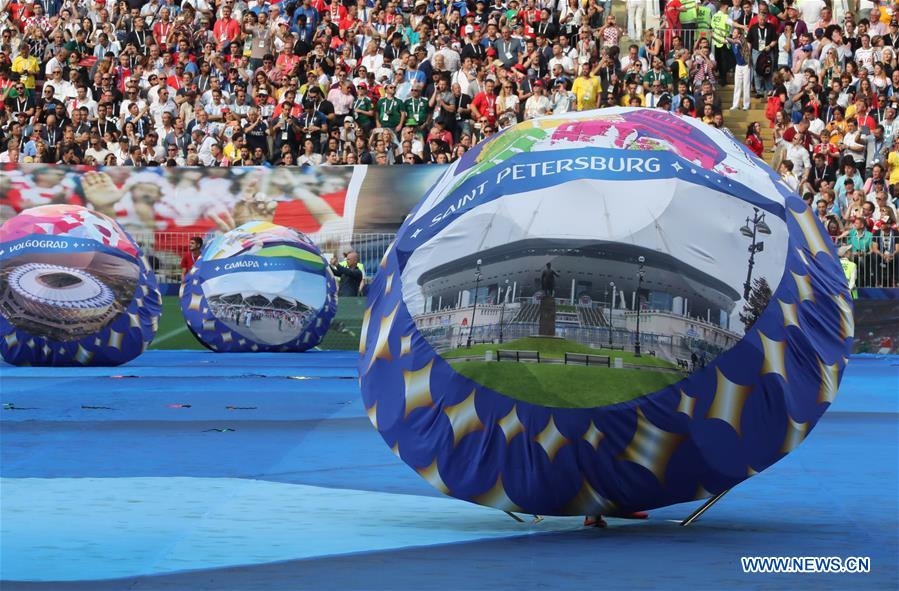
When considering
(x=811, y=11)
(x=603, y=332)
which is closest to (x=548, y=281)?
(x=603, y=332)

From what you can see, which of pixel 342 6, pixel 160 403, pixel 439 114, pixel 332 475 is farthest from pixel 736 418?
pixel 342 6

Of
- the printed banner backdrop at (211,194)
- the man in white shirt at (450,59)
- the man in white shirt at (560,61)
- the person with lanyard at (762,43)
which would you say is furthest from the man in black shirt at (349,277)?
the person with lanyard at (762,43)

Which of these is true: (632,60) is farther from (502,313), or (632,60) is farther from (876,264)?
(502,313)

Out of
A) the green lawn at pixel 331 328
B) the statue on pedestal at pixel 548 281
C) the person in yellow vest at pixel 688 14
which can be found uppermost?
the person in yellow vest at pixel 688 14

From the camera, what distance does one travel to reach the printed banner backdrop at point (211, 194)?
27.2 m

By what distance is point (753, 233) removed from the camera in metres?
7.13

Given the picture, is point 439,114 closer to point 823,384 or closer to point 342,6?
point 342,6

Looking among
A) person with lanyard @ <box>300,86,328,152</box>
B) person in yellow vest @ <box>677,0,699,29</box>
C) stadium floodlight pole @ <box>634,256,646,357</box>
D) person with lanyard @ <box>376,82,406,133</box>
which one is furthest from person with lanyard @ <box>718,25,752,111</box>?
stadium floodlight pole @ <box>634,256,646,357</box>

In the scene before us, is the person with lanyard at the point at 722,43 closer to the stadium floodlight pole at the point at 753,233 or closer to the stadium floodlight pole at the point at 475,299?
the stadium floodlight pole at the point at 753,233

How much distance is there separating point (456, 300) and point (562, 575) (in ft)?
4.71

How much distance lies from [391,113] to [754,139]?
23.4 feet

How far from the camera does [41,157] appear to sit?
97.3ft

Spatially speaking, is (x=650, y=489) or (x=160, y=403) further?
(x=160, y=403)

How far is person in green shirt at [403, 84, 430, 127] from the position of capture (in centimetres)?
3070
